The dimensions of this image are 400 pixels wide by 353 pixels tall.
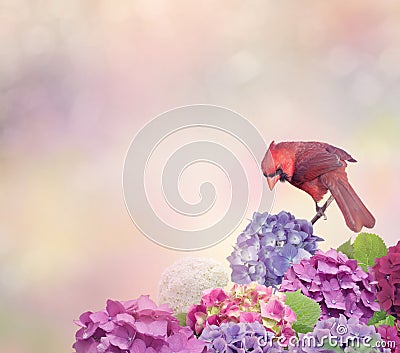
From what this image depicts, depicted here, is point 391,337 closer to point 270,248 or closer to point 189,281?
point 270,248

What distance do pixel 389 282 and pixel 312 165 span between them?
3.66 ft

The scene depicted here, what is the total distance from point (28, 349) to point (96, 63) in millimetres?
1008

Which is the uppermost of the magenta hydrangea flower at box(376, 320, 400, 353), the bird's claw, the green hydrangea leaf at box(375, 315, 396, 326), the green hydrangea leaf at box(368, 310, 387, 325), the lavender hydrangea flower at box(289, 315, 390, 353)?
the bird's claw

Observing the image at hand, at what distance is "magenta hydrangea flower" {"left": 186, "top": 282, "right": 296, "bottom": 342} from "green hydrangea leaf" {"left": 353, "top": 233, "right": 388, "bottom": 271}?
385 millimetres

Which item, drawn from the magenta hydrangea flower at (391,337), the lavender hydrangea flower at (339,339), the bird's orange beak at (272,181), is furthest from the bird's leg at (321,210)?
the lavender hydrangea flower at (339,339)

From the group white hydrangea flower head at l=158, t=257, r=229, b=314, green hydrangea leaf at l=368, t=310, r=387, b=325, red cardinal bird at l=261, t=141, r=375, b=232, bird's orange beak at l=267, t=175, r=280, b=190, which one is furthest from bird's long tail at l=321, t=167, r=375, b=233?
green hydrangea leaf at l=368, t=310, r=387, b=325

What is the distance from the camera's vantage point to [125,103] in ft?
8.03

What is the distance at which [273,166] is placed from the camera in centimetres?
228

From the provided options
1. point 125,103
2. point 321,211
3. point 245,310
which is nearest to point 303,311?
point 245,310

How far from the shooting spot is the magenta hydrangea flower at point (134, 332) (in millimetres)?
866

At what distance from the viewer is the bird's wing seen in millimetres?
2326

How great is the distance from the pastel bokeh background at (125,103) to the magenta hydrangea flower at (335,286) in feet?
3.77

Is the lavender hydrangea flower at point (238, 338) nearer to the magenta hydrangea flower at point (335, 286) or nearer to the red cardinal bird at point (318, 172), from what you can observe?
the magenta hydrangea flower at point (335, 286)

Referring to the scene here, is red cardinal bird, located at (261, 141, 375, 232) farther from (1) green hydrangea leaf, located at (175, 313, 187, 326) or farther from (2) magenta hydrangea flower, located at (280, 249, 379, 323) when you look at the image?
(1) green hydrangea leaf, located at (175, 313, 187, 326)
